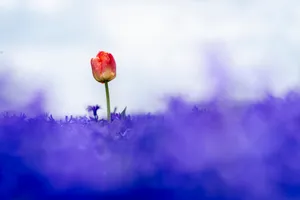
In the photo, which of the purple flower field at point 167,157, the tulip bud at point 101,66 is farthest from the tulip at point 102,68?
the purple flower field at point 167,157

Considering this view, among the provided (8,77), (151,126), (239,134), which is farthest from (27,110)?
(239,134)

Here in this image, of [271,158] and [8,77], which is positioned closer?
[271,158]

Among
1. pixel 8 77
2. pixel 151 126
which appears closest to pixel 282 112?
pixel 151 126

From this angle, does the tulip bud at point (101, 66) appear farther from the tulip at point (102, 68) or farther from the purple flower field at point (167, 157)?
the purple flower field at point (167, 157)

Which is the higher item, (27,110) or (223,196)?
(27,110)

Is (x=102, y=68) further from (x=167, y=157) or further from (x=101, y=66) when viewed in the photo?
(x=167, y=157)

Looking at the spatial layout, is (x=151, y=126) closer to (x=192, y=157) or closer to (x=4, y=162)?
(x=192, y=157)
